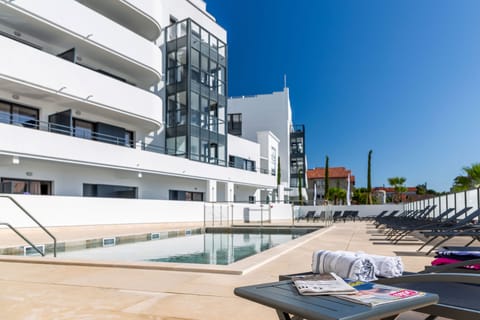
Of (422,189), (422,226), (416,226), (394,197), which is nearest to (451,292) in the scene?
(422,226)

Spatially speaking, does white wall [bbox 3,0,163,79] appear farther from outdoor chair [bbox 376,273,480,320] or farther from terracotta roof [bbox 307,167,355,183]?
terracotta roof [bbox 307,167,355,183]

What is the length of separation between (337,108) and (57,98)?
3512 cm

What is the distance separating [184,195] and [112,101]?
8298 millimetres

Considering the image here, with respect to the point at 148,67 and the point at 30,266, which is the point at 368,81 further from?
the point at 30,266

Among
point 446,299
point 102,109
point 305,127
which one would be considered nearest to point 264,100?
point 305,127

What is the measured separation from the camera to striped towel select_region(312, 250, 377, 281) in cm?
235

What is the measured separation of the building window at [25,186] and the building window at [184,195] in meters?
7.60

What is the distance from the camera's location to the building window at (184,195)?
2188cm

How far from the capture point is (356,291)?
5.35ft

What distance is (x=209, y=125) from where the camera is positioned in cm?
2402

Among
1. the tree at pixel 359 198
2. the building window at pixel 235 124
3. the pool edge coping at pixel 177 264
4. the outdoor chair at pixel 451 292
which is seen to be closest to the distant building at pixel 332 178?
the tree at pixel 359 198

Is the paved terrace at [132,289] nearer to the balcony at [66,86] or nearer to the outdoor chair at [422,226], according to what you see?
the outdoor chair at [422,226]

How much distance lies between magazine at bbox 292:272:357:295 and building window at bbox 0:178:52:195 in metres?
14.4

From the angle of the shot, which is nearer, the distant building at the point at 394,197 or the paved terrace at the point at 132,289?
the paved terrace at the point at 132,289
